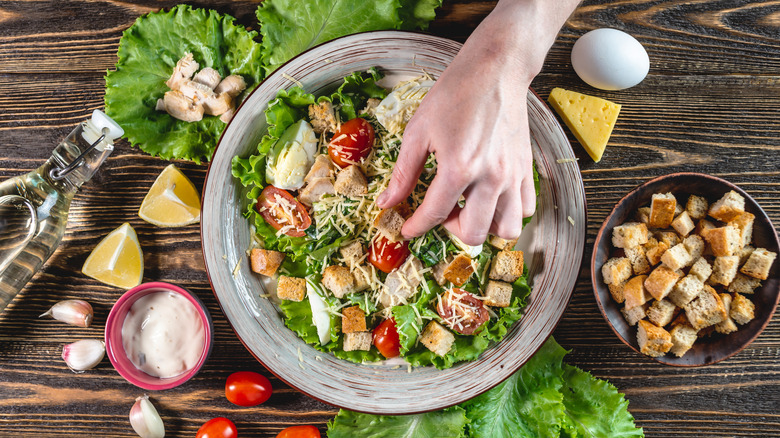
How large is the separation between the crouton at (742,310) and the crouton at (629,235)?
0.51 meters

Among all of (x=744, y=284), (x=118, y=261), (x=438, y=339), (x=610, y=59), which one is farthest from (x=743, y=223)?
(x=118, y=261)

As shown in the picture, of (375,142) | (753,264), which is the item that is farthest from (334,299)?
(753,264)

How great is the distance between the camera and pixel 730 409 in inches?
105

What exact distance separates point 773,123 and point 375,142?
221 centimetres

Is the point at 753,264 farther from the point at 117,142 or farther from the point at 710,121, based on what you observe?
the point at 117,142

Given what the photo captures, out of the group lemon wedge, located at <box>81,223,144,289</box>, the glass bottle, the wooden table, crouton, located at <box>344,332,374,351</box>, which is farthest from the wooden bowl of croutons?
the glass bottle

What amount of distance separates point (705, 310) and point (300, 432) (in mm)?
Answer: 2143

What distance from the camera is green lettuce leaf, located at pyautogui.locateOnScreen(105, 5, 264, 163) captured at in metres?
2.52

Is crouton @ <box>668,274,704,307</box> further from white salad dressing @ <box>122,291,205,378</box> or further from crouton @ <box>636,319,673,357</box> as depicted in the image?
white salad dressing @ <box>122,291,205,378</box>

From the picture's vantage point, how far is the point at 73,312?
262 centimetres

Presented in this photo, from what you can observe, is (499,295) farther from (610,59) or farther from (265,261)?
(610,59)

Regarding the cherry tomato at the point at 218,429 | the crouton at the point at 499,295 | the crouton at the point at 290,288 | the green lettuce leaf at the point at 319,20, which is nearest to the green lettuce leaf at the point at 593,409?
the crouton at the point at 499,295

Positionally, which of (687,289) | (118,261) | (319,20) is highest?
(319,20)

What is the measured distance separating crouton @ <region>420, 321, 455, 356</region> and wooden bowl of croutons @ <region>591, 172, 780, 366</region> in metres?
0.76
